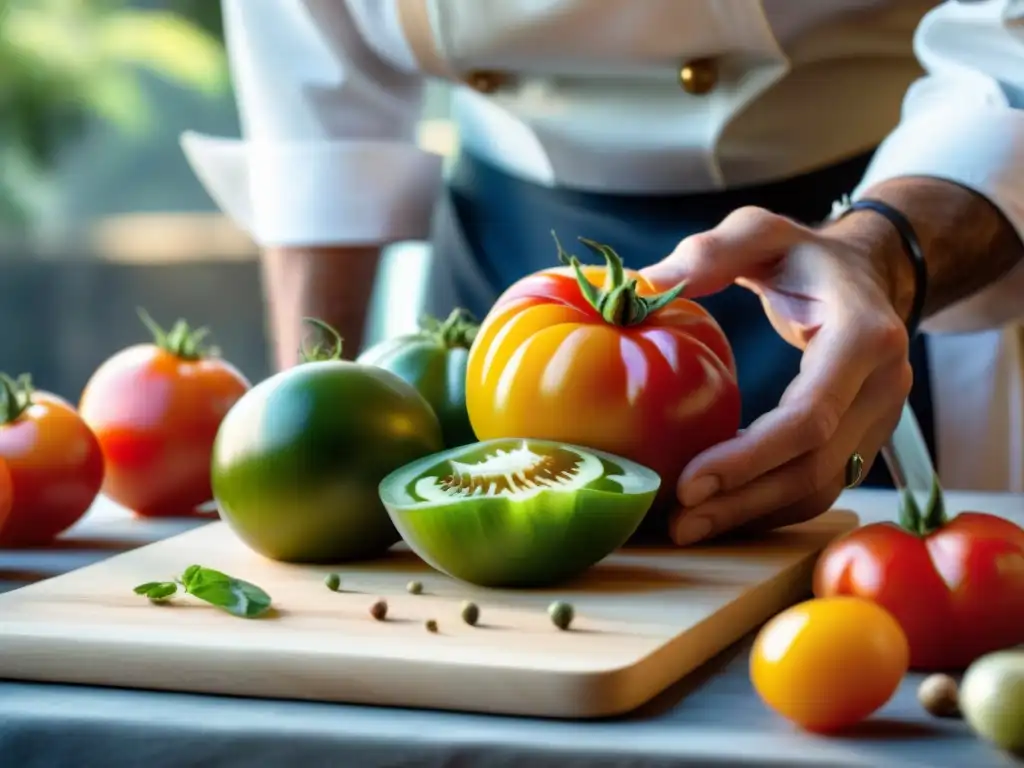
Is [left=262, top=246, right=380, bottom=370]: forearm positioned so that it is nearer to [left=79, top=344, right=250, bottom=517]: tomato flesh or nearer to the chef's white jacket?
the chef's white jacket

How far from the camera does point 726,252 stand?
858 mm

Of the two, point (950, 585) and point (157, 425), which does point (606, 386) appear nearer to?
point (950, 585)

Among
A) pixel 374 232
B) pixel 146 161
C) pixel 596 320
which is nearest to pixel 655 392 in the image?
pixel 596 320

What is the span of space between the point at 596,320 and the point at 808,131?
512 millimetres

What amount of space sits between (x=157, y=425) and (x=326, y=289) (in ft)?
1.54

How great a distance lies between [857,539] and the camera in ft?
2.02

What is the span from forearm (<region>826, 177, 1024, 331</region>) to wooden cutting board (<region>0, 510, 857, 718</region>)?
29 centimetres

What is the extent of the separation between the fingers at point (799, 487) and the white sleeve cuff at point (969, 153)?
0.23 m

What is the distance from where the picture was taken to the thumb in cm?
85

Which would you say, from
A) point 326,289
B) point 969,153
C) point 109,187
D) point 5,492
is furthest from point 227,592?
point 109,187

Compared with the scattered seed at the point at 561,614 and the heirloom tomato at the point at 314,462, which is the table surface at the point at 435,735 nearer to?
the scattered seed at the point at 561,614

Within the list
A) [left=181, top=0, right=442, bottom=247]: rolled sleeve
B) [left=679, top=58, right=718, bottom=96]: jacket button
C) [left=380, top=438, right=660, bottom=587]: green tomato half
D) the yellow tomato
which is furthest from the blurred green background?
the yellow tomato

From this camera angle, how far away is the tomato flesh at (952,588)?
575mm

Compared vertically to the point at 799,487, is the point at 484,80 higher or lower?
higher
